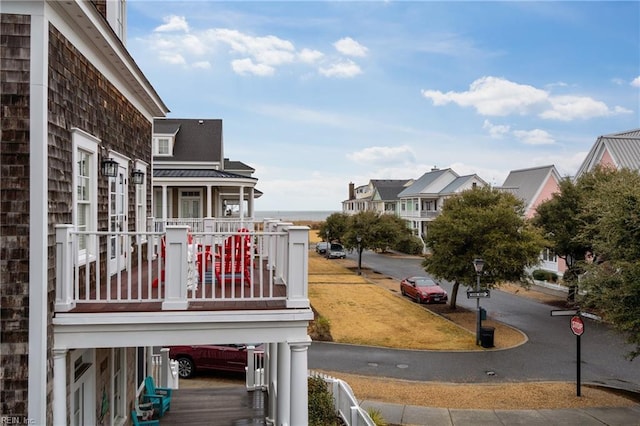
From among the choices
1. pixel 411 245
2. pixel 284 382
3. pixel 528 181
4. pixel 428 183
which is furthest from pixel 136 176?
pixel 428 183

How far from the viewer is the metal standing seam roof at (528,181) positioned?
36844 millimetres

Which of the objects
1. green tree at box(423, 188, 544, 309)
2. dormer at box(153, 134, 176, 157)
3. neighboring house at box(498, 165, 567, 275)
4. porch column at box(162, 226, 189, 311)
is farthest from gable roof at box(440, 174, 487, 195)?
porch column at box(162, 226, 189, 311)

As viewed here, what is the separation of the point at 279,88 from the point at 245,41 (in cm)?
537

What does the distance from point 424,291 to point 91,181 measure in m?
19.7

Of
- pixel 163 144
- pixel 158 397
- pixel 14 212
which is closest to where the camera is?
pixel 14 212

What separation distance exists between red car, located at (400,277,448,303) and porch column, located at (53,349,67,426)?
66.2 feet

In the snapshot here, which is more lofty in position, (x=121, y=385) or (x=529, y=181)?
(x=529, y=181)

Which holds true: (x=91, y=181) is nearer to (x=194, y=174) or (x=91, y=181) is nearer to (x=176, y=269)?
(x=176, y=269)

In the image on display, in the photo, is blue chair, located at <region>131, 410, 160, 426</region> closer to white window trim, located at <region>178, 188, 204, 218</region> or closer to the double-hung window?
the double-hung window

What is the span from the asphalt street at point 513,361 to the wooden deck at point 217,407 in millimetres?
3715

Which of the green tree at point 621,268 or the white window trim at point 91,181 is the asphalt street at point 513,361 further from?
the white window trim at point 91,181

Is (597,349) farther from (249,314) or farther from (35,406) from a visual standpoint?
(35,406)

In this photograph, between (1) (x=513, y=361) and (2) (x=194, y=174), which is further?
(2) (x=194, y=174)

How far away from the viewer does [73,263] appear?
512cm
